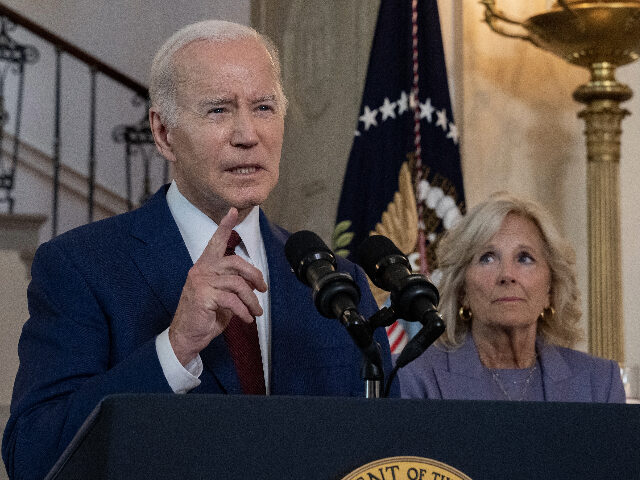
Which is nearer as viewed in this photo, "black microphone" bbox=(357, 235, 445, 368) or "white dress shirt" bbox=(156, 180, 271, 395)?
"black microphone" bbox=(357, 235, 445, 368)

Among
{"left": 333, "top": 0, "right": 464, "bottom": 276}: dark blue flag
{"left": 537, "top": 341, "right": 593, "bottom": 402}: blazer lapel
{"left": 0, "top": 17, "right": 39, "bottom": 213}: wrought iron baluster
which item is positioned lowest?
{"left": 537, "top": 341, "right": 593, "bottom": 402}: blazer lapel

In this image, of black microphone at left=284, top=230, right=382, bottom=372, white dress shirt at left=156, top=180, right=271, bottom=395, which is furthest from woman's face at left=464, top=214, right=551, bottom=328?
black microphone at left=284, top=230, right=382, bottom=372

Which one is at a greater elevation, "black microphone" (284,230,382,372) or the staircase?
the staircase

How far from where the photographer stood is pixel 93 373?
5.34ft

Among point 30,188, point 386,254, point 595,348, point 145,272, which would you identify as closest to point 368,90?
point 595,348

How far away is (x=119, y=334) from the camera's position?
1.70m

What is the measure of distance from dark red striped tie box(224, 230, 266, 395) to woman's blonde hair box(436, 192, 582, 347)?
1.30 metres

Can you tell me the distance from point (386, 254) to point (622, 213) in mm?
3291

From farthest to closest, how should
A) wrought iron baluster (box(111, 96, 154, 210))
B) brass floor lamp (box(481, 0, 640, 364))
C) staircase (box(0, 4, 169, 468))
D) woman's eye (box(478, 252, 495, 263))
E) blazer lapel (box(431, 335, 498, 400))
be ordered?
staircase (box(0, 4, 169, 468)), wrought iron baluster (box(111, 96, 154, 210)), brass floor lamp (box(481, 0, 640, 364)), woman's eye (box(478, 252, 495, 263)), blazer lapel (box(431, 335, 498, 400))

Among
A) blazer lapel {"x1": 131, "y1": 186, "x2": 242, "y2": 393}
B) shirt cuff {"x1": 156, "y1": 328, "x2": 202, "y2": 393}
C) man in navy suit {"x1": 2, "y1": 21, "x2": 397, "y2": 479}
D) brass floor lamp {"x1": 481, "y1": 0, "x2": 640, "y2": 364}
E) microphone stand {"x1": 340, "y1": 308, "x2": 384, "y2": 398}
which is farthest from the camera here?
brass floor lamp {"x1": 481, "y1": 0, "x2": 640, "y2": 364}

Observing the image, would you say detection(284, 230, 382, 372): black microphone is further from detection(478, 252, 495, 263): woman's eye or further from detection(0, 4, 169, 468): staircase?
detection(0, 4, 169, 468): staircase

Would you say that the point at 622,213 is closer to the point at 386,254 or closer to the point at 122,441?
the point at 386,254

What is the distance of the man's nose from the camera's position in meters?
1.73

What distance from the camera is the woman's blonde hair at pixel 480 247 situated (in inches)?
117
